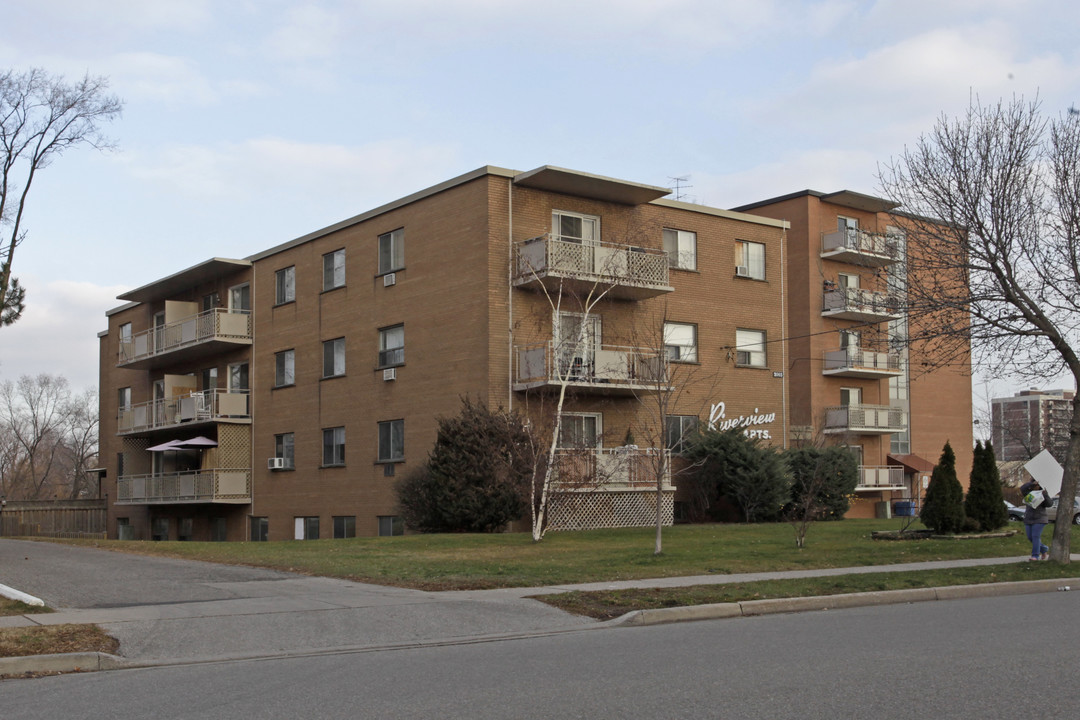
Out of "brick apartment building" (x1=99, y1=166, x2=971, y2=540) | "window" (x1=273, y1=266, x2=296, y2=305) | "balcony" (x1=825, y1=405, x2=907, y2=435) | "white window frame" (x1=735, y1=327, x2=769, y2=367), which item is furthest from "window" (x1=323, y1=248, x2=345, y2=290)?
"balcony" (x1=825, y1=405, x2=907, y2=435)

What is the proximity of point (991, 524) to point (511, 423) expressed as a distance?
10955 millimetres

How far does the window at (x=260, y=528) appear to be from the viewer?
38562mm

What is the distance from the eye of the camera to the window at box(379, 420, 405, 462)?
32500 millimetres

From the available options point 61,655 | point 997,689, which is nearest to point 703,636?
point 997,689

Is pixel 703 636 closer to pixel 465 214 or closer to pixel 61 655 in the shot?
pixel 61 655

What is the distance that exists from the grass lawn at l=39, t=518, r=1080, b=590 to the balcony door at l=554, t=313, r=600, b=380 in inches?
178

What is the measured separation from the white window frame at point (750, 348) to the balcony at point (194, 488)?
17302 millimetres

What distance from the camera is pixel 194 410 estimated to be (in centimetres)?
3991

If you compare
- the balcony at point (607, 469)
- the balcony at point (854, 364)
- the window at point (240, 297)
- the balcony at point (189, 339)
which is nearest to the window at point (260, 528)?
the balcony at point (189, 339)

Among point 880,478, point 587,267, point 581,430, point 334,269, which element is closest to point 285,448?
point 334,269

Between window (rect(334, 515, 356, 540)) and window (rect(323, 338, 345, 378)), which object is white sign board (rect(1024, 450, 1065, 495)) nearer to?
window (rect(334, 515, 356, 540))

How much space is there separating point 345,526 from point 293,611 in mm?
21776

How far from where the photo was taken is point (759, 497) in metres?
31.9

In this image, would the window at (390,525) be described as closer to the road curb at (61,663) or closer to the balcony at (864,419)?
the balcony at (864,419)
